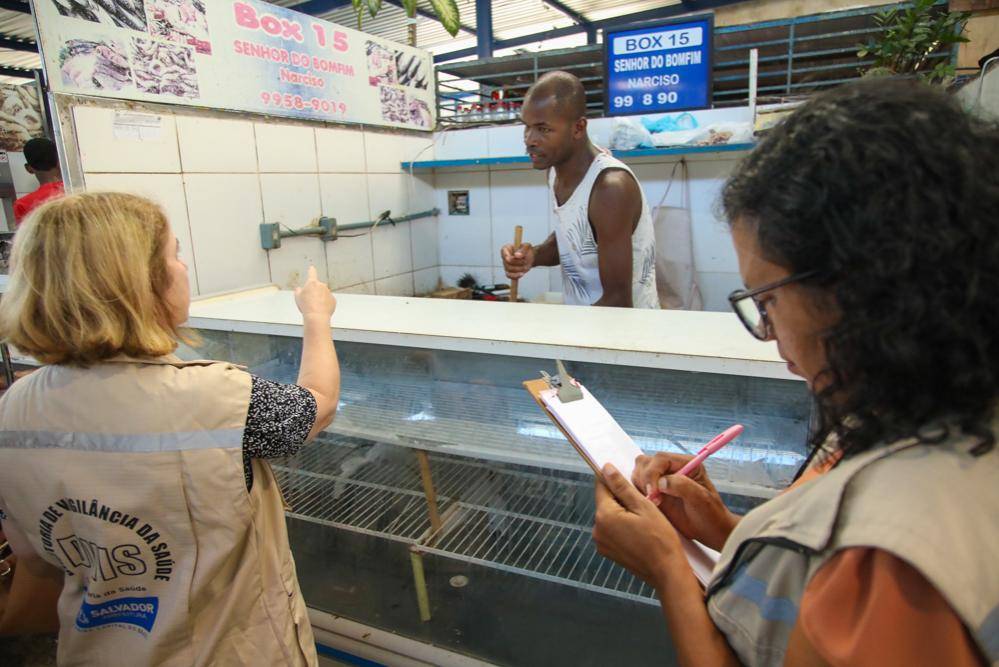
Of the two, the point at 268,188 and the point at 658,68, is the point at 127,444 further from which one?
the point at 658,68

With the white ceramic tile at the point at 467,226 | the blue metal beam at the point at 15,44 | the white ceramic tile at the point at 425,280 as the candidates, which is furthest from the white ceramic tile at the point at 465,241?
the blue metal beam at the point at 15,44

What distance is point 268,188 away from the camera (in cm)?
269

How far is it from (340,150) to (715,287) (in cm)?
214

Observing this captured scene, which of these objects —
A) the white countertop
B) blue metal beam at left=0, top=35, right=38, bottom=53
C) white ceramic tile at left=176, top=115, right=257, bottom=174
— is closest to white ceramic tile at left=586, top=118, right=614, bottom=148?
white ceramic tile at left=176, top=115, right=257, bottom=174

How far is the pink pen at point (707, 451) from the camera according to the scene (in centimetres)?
92

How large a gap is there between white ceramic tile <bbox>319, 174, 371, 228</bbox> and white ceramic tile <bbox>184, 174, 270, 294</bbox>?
416 mm

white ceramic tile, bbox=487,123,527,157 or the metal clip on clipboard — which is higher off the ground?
white ceramic tile, bbox=487,123,527,157

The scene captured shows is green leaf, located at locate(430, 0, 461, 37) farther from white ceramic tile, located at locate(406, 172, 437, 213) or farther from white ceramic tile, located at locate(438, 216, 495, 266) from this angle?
white ceramic tile, located at locate(438, 216, 495, 266)

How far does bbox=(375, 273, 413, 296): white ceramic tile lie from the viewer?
3.48 metres

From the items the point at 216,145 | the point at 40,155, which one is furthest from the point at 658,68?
the point at 40,155

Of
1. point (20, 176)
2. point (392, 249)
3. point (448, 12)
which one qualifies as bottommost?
point (392, 249)

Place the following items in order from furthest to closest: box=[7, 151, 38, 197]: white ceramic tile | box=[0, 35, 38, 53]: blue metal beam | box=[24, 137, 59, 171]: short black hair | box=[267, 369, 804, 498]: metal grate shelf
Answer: box=[0, 35, 38, 53]: blue metal beam → box=[7, 151, 38, 197]: white ceramic tile → box=[24, 137, 59, 171]: short black hair → box=[267, 369, 804, 498]: metal grate shelf

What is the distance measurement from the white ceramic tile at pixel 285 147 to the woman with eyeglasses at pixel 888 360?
2492 mm

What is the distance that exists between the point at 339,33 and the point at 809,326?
9.76ft
